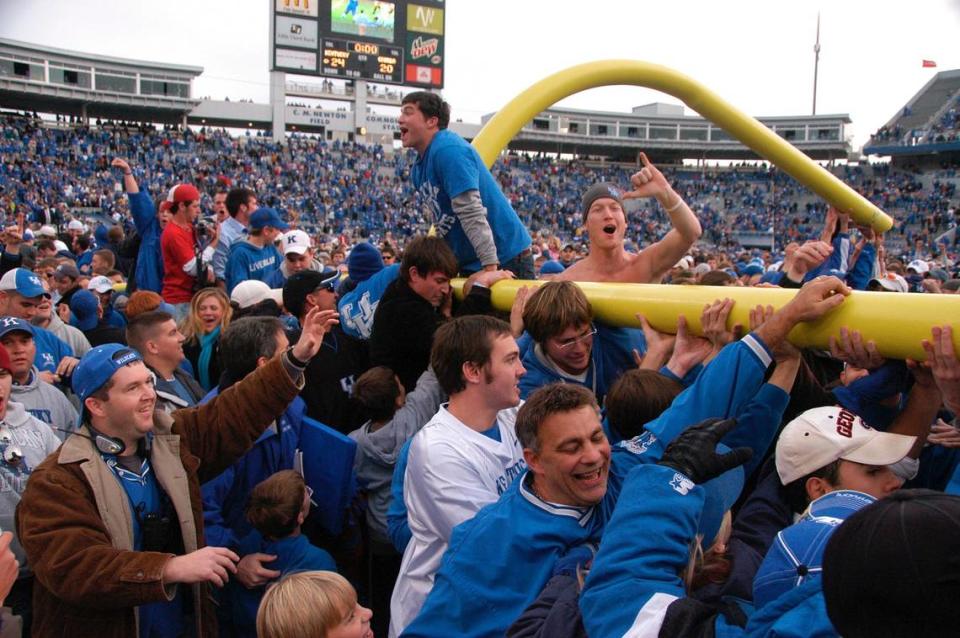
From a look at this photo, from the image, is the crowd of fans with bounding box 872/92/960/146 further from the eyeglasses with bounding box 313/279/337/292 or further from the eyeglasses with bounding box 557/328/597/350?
the eyeglasses with bounding box 557/328/597/350

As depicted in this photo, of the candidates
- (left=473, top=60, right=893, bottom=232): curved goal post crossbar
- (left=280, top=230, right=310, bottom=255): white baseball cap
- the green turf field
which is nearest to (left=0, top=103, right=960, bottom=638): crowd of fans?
(left=473, top=60, right=893, bottom=232): curved goal post crossbar

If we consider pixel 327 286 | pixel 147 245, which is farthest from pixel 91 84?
pixel 327 286

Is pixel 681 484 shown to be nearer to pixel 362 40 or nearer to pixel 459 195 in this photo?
pixel 459 195

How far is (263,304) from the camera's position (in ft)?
14.9

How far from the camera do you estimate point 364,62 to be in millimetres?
39094

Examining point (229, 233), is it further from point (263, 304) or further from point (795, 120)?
point (795, 120)

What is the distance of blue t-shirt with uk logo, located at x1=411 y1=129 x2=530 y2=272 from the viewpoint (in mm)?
3502

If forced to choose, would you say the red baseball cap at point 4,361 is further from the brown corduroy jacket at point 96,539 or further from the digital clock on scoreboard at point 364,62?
the digital clock on scoreboard at point 364,62

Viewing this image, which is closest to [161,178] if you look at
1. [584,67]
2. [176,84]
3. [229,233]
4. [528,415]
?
[176,84]

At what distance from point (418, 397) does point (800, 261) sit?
193cm

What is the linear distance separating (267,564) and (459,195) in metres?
1.83

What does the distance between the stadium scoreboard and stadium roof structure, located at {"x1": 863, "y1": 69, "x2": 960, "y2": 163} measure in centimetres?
2788

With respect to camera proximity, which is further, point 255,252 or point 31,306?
point 255,252

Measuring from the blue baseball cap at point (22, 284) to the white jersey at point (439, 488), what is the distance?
10.6 feet
